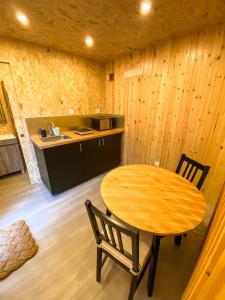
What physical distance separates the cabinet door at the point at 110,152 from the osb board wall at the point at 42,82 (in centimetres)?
89

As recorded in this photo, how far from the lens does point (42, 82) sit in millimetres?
2363

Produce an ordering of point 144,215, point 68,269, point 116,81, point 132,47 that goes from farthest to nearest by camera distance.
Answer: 1. point 116,81
2. point 132,47
3. point 68,269
4. point 144,215

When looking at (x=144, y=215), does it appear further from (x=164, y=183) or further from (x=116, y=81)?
(x=116, y=81)

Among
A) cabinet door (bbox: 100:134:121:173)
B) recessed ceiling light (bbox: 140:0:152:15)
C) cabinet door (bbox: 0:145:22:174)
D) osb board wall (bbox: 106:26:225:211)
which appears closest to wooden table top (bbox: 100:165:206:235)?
osb board wall (bbox: 106:26:225:211)

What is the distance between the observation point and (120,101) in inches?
120

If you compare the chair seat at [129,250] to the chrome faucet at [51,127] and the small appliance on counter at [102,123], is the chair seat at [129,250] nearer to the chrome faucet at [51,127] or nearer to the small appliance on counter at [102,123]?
the chrome faucet at [51,127]

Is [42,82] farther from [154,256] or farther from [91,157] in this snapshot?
[154,256]

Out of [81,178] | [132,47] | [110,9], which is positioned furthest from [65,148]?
[132,47]

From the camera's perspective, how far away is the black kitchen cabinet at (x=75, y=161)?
2.14 m

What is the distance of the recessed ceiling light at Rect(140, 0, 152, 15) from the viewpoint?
1.30 metres

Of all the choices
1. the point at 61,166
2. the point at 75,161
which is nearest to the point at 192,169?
the point at 75,161

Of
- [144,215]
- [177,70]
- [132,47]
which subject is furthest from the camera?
[132,47]

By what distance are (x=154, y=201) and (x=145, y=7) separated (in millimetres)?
1925

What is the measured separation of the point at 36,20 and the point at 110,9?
0.89 meters
